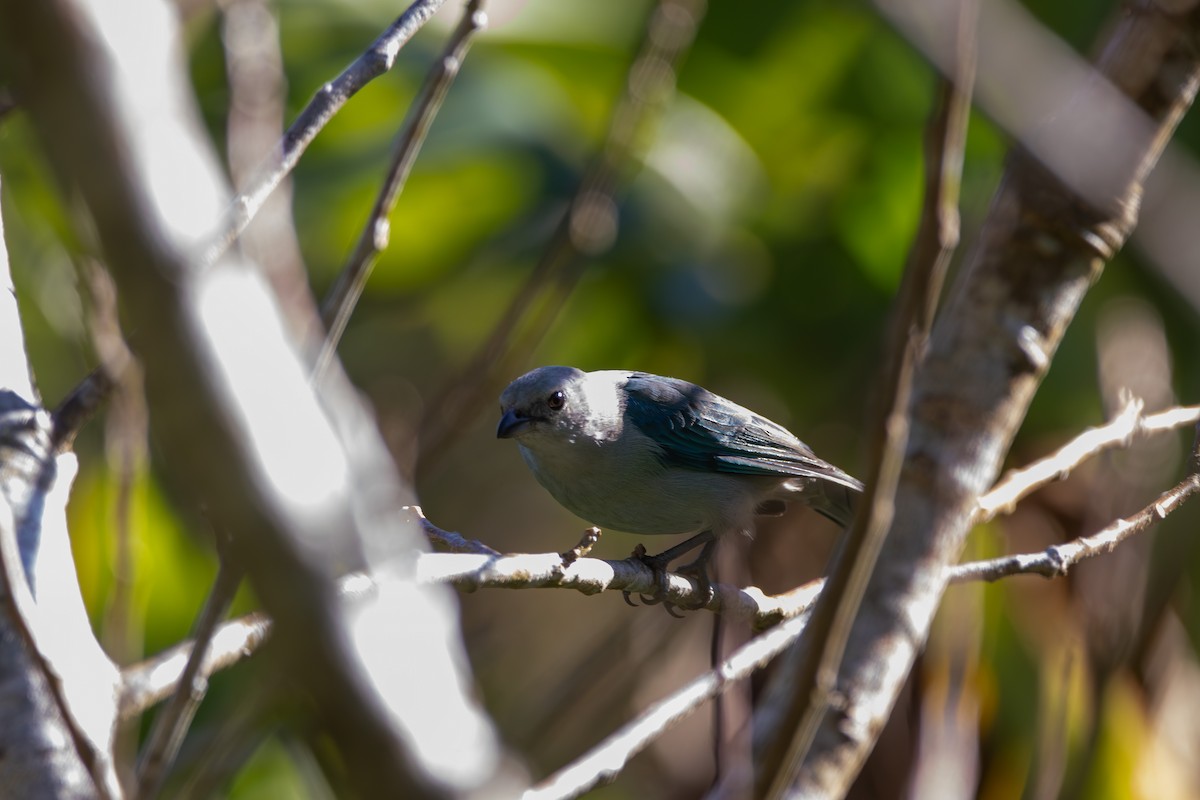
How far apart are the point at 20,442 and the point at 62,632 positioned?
51 cm

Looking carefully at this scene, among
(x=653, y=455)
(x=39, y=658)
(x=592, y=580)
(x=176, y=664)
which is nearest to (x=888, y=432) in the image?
(x=39, y=658)

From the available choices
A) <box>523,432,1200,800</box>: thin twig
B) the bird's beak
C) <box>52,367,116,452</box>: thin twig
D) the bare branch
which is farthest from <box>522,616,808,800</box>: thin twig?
the bird's beak

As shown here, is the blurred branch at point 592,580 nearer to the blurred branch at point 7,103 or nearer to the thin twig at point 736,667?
the thin twig at point 736,667

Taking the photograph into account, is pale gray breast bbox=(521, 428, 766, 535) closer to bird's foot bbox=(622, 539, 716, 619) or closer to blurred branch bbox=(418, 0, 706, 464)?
bird's foot bbox=(622, 539, 716, 619)

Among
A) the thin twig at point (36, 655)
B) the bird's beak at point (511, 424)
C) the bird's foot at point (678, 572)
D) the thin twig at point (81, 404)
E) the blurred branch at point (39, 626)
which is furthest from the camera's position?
the bird's beak at point (511, 424)

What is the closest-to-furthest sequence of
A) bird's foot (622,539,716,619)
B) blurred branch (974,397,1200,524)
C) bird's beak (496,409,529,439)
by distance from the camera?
blurred branch (974,397,1200,524) → bird's foot (622,539,716,619) → bird's beak (496,409,529,439)

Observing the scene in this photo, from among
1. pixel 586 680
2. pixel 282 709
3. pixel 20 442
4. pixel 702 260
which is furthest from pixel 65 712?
pixel 702 260

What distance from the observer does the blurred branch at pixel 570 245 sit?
3668 millimetres

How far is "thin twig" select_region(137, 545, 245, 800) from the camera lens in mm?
1944

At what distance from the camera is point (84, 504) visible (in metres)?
5.34

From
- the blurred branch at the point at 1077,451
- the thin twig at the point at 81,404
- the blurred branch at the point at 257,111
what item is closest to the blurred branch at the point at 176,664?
the thin twig at the point at 81,404

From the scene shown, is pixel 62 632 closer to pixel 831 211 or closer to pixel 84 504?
pixel 84 504

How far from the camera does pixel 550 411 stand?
16.5ft

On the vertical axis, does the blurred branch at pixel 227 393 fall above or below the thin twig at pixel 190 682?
above
